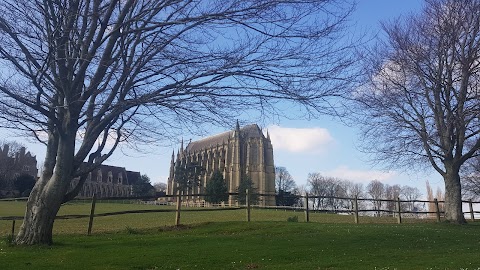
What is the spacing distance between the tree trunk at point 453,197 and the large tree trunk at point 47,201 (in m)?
17.3

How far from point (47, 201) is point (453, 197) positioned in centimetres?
1786

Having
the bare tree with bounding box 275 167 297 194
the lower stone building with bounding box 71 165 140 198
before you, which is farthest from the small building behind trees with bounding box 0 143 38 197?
the bare tree with bounding box 275 167 297 194

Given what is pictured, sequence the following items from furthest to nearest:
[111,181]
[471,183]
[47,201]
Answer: [111,181]
[471,183]
[47,201]

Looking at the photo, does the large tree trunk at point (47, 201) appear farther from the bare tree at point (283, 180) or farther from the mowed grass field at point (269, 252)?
the bare tree at point (283, 180)

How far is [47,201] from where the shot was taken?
10648mm

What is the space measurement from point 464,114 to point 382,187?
77106mm

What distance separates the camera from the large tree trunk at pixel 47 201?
414 inches

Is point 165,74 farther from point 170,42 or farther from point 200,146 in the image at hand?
point 200,146

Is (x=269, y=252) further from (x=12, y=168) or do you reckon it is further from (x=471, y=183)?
(x=12, y=168)

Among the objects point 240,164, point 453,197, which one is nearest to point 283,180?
point 240,164

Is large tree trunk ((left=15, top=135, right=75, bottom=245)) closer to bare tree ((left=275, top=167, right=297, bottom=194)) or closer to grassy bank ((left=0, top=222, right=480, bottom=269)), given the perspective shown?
grassy bank ((left=0, top=222, right=480, bottom=269))

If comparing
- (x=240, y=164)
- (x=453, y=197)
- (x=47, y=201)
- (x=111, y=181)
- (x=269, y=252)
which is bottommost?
(x=269, y=252)

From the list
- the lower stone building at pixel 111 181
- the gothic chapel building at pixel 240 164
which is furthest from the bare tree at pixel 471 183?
the lower stone building at pixel 111 181

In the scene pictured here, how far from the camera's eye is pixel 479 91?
60.8 feet
